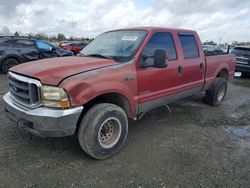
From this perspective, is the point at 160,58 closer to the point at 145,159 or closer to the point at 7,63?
the point at 145,159

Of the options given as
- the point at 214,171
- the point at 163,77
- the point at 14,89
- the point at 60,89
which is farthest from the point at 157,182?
the point at 14,89

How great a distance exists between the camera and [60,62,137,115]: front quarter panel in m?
3.05

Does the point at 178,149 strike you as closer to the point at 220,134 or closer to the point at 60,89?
the point at 220,134

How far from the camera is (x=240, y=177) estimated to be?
3.23 m

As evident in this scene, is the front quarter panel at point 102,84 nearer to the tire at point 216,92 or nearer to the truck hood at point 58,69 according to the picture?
the truck hood at point 58,69

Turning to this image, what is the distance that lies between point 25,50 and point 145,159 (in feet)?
31.1

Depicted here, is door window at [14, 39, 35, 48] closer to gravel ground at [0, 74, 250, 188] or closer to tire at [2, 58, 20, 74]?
tire at [2, 58, 20, 74]

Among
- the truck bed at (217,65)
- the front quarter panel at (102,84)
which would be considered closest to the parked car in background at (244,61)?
the truck bed at (217,65)

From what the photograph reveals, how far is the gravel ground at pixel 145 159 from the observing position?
3.07 m

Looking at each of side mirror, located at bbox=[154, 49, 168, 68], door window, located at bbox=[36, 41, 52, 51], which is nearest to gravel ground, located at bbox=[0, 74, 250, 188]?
side mirror, located at bbox=[154, 49, 168, 68]

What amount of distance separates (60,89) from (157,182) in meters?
1.66

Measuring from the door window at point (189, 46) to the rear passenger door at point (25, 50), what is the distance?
823 centimetres

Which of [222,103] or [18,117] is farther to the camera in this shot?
[222,103]

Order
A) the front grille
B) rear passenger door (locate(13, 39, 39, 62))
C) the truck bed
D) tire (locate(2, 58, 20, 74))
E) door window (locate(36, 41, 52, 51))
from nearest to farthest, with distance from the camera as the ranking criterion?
the front grille, the truck bed, tire (locate(2, 58, 20, 74)), rear passenger door (locate(13, 39, 39, 62)), door window (locate(36, 41, 52, 51))
